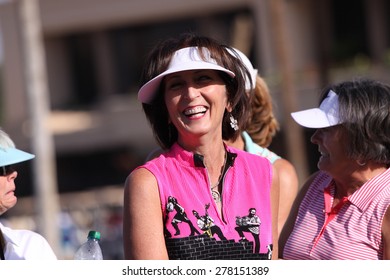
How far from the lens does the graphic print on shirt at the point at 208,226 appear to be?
147 inches

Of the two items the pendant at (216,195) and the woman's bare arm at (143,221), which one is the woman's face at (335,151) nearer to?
the pendant at (216,195)

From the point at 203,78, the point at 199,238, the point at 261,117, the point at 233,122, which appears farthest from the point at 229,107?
the point at 261,117

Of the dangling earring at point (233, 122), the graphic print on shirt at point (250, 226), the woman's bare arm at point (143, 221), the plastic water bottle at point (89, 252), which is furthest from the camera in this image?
the dangling earring at point (233, 122)

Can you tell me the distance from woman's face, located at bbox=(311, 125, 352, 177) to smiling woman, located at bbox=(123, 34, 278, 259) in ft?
0.76

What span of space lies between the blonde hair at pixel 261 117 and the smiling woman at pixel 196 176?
781mm

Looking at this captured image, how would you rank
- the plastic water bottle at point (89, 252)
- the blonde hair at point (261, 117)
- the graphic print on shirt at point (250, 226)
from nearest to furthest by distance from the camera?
the graphic print on shirt at point (250, 226) < the plastic water bottle at point (89, 252) < the blonde hair at point (261, 117)

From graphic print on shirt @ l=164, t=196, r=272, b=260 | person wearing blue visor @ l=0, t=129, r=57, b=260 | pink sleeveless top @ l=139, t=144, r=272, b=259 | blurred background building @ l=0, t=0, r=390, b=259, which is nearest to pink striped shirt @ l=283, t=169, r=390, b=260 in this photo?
pink sleeveless top @ l=139, t=144, r=272, b=259

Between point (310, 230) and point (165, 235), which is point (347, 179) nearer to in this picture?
point (310, 230)

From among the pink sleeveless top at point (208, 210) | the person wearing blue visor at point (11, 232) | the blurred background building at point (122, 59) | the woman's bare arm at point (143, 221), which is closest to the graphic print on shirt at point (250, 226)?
the pink sleeveless top at point (208, 210)

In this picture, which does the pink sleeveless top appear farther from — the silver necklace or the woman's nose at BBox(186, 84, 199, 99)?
the woman's nose at BBox(186, 84, 199, 99)

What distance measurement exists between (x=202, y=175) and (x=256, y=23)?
21955 mm

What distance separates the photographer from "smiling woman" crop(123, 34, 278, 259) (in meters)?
3.71

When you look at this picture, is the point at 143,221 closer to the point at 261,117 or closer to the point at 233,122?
the point at 233,122

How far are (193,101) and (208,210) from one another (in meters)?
0.40
